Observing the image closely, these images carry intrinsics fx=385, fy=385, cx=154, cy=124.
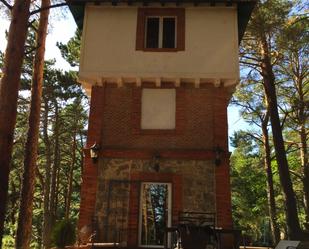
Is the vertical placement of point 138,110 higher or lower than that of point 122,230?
higher

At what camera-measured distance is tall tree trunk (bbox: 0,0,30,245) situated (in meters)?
7.68

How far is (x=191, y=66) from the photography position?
12.4 metres

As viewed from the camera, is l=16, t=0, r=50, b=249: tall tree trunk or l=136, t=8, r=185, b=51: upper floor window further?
l=136, t=8, r=185, b=51: upper floor window

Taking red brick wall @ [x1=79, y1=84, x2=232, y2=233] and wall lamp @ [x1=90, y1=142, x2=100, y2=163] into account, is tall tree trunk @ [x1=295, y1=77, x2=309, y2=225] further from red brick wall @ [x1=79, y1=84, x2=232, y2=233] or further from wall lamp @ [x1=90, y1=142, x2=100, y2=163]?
wall lamp @ [x1=90, y1=142, x2=100, y2=163]

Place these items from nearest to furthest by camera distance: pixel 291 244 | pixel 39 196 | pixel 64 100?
pixel 291 244 → pixel 64 100 → pixel 39 196

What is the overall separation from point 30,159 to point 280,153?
9278mm

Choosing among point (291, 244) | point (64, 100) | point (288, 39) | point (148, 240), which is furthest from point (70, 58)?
point (291, 244)

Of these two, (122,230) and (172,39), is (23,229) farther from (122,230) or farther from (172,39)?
(172,39)

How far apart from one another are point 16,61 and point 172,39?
6094 mm

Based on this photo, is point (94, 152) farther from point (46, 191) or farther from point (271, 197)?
point (46, 191)

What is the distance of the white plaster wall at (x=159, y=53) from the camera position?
12.4m

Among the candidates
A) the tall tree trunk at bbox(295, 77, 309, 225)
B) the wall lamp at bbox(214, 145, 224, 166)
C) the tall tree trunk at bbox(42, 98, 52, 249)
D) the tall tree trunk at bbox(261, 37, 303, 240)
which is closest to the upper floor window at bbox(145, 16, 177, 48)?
the wall lamp at bbox(214, 145, 224, 166)

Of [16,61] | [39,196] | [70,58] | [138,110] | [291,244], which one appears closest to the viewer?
[291,244]

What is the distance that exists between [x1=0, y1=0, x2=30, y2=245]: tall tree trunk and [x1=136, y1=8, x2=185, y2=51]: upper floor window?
4.84 metres
